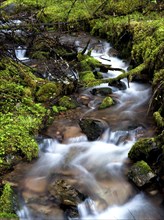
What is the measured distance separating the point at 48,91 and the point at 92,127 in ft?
6.75

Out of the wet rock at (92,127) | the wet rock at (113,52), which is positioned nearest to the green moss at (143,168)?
the wet rock at (92,127)

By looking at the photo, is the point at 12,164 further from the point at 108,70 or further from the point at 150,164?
the point at 108,70

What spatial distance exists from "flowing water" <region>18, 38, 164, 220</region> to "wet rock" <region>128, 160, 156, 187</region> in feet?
0.45

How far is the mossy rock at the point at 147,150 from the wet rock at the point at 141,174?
0.88 ft

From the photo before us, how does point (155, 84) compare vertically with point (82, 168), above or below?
above

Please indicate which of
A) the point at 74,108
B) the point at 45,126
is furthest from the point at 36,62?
the point at 45,126

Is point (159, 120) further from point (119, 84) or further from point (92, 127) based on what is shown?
point (119, 84)

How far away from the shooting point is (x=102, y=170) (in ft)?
18.6

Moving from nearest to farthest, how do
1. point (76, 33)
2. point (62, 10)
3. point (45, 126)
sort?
point (45, 126)
point (76, 33)
point (62, 10)

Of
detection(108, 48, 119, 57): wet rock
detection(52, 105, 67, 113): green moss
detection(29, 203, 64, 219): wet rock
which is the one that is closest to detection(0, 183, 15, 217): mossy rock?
detection(29, 203, 64, 219): wet rock

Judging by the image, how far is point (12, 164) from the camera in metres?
5.54

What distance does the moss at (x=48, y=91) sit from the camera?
8.01 m

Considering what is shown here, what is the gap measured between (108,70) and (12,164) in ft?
18.3

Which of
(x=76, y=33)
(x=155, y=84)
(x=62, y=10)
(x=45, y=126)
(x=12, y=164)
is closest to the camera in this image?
(x=12, y=164)
